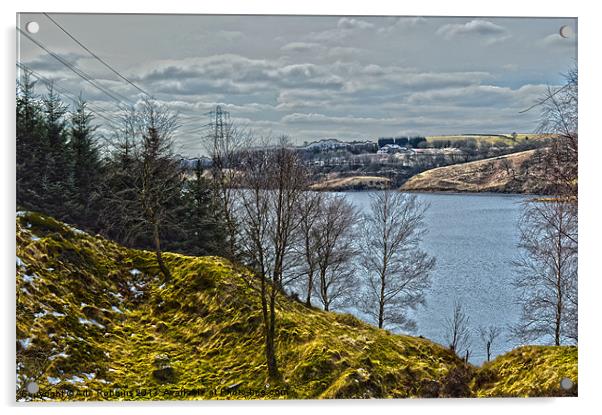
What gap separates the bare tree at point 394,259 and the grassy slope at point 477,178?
16 centimetres

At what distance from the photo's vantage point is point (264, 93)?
14.5 feet

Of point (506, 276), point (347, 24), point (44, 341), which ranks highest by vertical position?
point (347, 24)

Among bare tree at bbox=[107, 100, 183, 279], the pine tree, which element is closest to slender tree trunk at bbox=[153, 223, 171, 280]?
bare tree at bbox=[107, 100, 183, 279]

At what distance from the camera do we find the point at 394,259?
4.55 m

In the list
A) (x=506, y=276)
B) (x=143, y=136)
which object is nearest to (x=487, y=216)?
(x=506, y=276)

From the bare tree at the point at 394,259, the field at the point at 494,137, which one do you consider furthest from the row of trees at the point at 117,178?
the field at the point at 494,137

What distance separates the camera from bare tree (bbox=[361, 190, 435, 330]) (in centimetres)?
450

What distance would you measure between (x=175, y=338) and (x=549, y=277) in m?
2.80

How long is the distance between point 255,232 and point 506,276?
73.7 inches

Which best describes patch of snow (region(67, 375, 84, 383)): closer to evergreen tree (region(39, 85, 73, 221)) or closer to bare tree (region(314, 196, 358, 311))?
evergreen tree (region(39, 85, 73, 221))

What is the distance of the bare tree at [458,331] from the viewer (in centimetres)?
444

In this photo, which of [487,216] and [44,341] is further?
[487,216]

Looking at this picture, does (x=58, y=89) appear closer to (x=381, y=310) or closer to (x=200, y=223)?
(x=200, y=223)
